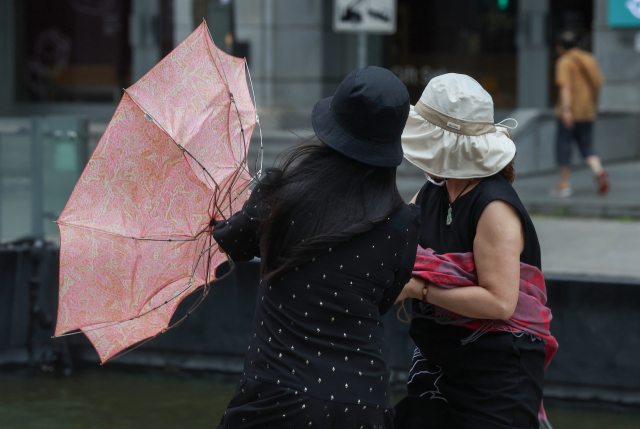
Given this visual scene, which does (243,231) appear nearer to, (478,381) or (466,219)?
(466,219)

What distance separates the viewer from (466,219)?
265 cm

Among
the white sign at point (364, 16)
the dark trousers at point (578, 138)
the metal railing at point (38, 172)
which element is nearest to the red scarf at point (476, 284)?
the metal railing at point (38, 172)

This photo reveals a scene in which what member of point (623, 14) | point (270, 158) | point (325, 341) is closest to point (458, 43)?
point (623, 14)

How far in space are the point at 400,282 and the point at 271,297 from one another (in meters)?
0.35

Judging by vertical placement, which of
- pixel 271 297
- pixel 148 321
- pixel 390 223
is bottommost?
pixel 148 321

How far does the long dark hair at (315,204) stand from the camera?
215 cm

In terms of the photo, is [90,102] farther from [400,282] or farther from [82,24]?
[400,282]

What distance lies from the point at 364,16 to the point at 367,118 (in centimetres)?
682

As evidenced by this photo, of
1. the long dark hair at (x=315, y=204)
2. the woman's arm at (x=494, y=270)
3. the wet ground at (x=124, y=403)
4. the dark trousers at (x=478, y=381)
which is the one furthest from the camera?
the wet ground at (x=124, y=403)

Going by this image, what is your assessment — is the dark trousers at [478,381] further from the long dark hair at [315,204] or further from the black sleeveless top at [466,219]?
the long dark hair at [315,204]

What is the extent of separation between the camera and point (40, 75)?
64.7 feet

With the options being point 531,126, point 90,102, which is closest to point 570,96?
point 531,126

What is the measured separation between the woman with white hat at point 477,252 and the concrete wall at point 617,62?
45.0ft

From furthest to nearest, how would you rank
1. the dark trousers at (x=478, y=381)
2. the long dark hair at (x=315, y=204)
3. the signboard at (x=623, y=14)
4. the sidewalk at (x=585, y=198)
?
the signboard at (x=623, y=14), the sidewalk at (x=585, y=198), the dark trousers at (x=478, y=381), the long dark hair at (x=315, y=204)
